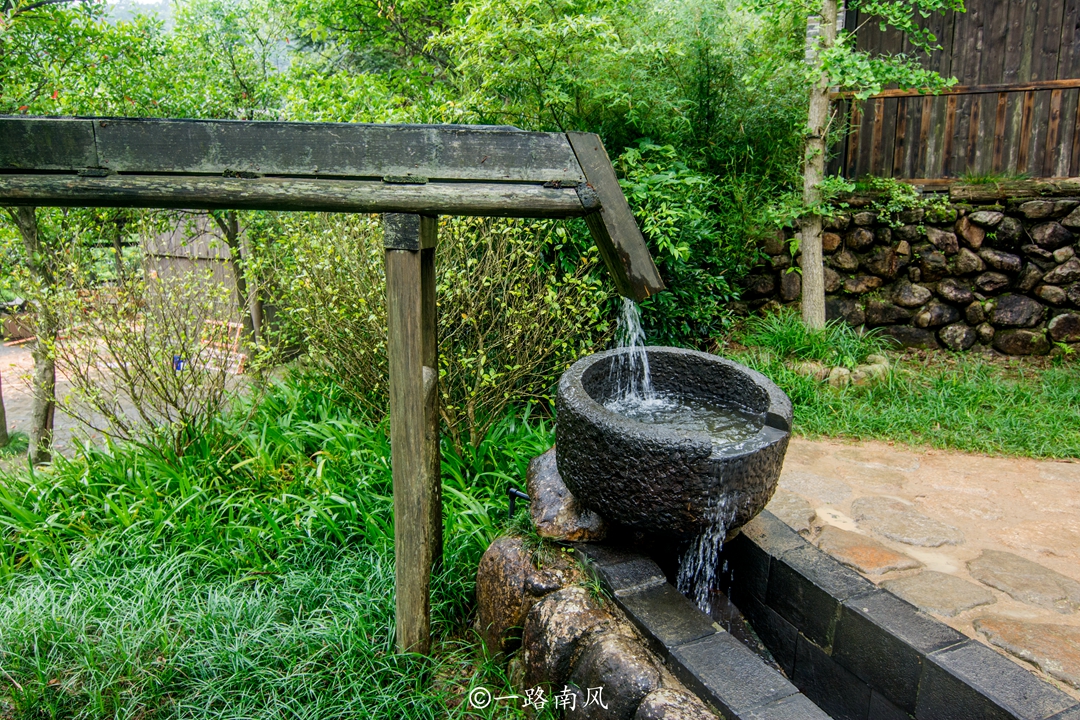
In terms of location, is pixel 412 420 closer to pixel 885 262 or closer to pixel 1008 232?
pixel 885 262

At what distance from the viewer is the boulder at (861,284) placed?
632cm

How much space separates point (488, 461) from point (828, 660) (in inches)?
84.3

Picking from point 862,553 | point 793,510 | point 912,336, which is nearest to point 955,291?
point 912,336

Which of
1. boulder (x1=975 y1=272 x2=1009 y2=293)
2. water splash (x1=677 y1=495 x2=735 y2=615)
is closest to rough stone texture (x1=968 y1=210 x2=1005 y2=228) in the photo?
boulder (x1=975 y1=272 x2=1009 y2=293)

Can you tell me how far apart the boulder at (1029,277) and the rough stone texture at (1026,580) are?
3.67m

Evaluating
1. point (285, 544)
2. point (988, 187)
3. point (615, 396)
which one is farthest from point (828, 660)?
point (988, 187)

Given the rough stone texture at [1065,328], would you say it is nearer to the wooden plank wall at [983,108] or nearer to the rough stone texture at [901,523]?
the wooden plank wall at [983,108]

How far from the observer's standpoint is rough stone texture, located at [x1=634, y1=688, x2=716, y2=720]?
1.91 meters

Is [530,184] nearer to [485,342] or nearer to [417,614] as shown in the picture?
[417,614]

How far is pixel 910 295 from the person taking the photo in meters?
6.18

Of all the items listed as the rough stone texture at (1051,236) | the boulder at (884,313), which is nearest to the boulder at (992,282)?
the rough stone texture at (1051,236)

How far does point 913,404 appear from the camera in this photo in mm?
5086

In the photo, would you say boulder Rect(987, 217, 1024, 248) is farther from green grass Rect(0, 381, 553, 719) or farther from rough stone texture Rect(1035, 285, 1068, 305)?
green grass Rect(0, 381, 553, 719)

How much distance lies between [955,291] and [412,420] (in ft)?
18.1
